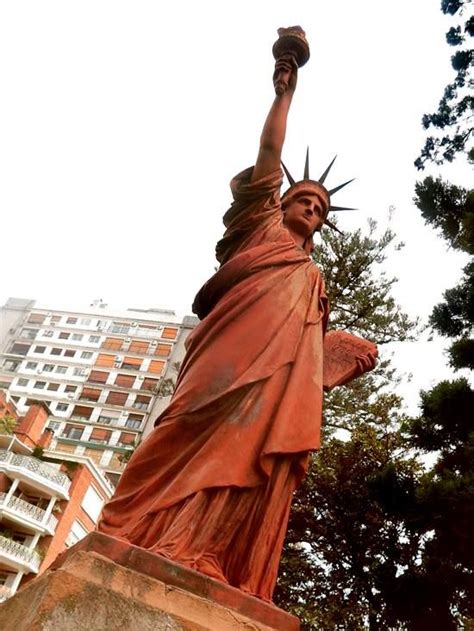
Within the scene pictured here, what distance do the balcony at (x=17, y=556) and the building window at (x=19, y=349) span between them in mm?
35909

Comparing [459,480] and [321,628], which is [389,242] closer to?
[459,480]

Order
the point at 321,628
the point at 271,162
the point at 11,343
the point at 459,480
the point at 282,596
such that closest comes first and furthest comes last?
1. the point at 271,162
2. the point at 459,480
3. the point at 321,628
4. the point at 282,596
5. the point at 11,343

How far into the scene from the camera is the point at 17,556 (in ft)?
88.1

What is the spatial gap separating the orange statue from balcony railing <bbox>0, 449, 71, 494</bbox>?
28.9m

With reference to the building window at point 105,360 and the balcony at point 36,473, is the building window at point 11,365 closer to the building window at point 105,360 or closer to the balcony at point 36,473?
the building window at point 105,360

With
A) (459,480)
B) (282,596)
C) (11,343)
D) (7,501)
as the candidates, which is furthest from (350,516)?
(11,343)

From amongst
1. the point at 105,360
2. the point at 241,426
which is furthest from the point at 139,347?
the point at 241,426

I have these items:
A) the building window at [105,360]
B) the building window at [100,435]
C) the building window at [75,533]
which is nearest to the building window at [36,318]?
the building window at [105,360]

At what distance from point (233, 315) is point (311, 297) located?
1.76ft

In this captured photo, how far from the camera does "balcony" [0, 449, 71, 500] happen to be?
29.5 m

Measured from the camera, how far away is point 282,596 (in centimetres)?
1098

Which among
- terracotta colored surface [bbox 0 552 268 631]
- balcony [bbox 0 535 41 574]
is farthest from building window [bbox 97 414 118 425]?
terracotta colored surface [bbox 0 552 268 631]

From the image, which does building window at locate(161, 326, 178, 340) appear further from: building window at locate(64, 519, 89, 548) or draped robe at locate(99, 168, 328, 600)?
draped robe at locate(99, 168, 328, 600)

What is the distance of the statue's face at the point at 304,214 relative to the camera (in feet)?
12.6
